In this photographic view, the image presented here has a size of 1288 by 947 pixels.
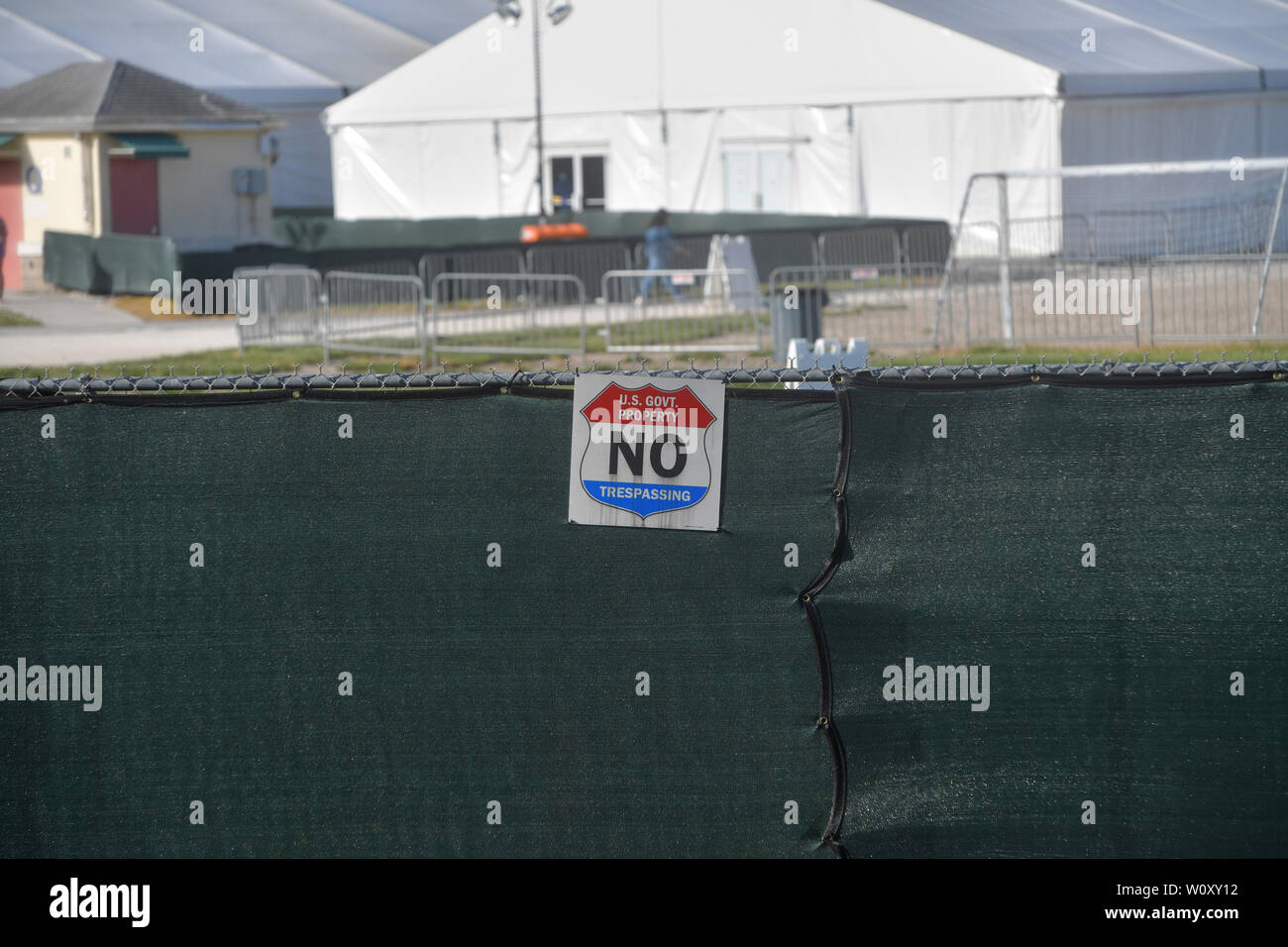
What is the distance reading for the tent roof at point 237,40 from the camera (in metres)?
46.0

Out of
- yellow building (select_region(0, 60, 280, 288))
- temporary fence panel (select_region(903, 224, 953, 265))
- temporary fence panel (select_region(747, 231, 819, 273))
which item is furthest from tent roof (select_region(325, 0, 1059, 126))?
temporary fence panel (select_region(747, 231, 819, 273))

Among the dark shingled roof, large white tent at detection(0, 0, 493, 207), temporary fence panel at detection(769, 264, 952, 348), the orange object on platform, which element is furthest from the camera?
large white tent at detection(0, 0, 493, 207)

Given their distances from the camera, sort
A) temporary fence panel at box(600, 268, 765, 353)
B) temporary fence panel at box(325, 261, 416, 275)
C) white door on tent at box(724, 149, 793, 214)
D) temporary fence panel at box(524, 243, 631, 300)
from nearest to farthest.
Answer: temporary fence panel at box(600, 268, 765, 353), temporary fence panel at box(325, 261, 416, 275), temporary fence panel at box(524, 243, 631, 300), white door on tent at box(724, 149, 793, 214)

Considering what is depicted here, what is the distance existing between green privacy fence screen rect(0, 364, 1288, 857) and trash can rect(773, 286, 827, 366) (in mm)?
12456

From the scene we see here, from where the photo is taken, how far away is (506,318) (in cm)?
2462

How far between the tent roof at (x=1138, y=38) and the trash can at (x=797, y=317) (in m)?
19.1

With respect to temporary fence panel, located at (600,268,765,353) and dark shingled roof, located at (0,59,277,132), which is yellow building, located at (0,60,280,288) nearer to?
dark shingled roof, located at (0,59,277,132)

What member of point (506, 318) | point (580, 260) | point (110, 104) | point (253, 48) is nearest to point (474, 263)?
point (580, 260)

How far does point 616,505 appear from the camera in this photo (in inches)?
198

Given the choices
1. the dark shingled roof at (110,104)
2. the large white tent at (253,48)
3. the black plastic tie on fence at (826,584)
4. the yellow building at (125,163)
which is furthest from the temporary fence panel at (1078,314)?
the large white tent at (253,48)

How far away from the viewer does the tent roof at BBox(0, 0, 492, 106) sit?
4603 cm

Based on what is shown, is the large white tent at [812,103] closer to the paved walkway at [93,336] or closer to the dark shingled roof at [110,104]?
the dark shingled roof at [110,104]

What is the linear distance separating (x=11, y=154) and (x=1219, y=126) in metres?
27.3
